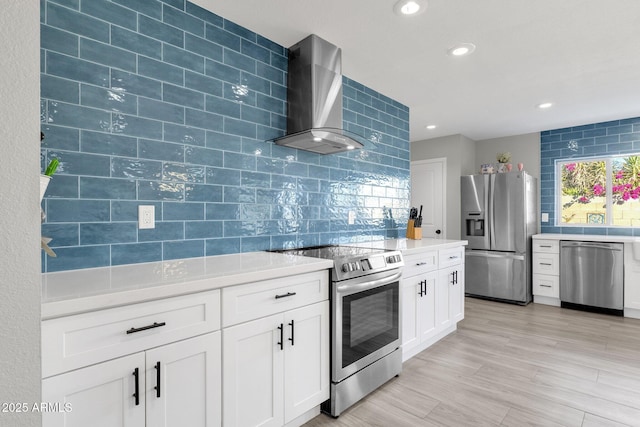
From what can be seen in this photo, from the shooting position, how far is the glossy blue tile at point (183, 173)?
1755 millimetres

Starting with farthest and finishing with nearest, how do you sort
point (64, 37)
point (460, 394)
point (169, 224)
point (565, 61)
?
point (565, 61) < point (460, 394) < point (169, 224) < point (64, 37)

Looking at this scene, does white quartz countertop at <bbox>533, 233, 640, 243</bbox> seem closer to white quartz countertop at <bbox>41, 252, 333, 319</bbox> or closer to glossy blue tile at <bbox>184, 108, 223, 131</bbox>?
white quartz countertop at <bbox>41, 252, 333, 319</bbox>

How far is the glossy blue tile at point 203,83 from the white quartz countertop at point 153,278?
98cm

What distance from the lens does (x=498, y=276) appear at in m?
4.46

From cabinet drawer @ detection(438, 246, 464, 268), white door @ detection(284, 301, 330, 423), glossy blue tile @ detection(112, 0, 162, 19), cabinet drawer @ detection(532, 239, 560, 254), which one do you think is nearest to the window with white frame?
cabinet drawer @ detection(532, 239, 560, 254)

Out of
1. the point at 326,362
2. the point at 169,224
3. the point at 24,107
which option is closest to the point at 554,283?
the point at 326,362

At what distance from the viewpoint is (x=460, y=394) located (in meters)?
2.14

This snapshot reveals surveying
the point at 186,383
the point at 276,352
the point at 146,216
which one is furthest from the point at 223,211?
the point at 186,383

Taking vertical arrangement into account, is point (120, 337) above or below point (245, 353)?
above

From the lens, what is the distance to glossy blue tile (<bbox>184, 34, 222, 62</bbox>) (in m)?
1.86

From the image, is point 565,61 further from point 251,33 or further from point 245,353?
point 245,353

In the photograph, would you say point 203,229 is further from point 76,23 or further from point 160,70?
point 76,23

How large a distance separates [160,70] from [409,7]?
57.6 inches

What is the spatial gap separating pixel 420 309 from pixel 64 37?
2815 mm
